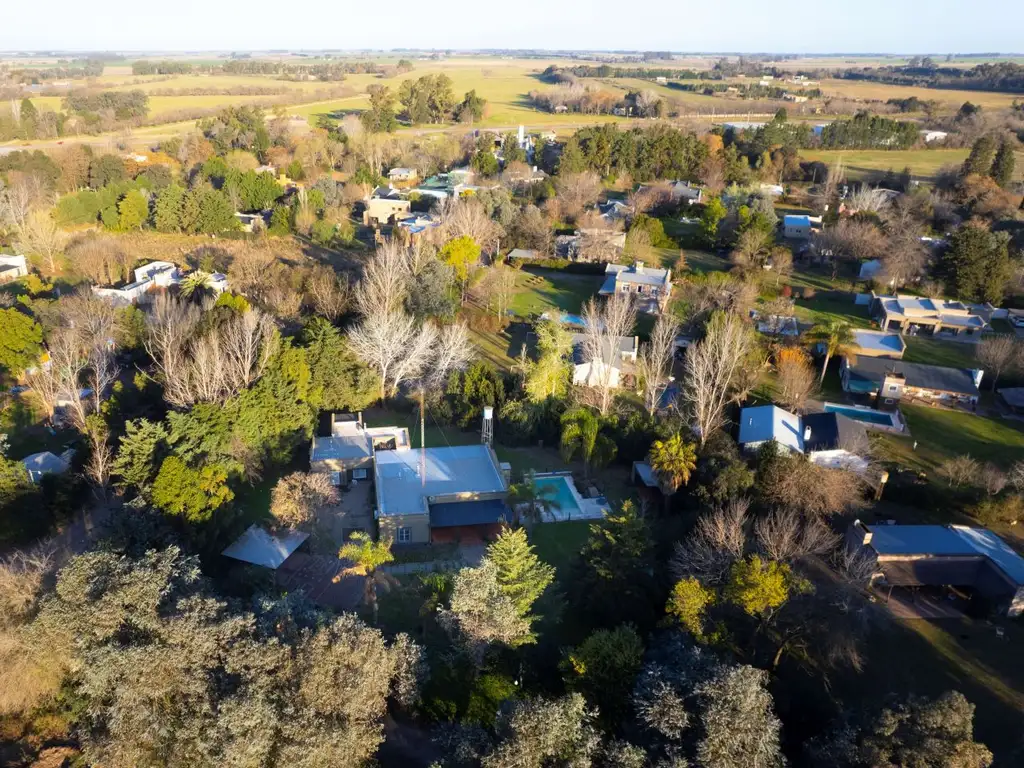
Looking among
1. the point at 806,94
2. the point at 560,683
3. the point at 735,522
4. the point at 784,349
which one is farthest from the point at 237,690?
the point at 806,94

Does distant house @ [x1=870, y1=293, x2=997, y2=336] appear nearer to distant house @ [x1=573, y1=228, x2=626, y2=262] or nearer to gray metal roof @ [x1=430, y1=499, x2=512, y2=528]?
distant house @ [x1=573, y1=228, x2=626, y2=262]

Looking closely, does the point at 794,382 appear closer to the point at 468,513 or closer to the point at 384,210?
the point at 468,513

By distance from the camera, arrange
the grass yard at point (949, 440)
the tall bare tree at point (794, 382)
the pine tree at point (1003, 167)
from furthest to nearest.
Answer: the pine tree at point (1003, 167)
the tall bare tree at point (794, 382)
the grass yard at point (949, 440)

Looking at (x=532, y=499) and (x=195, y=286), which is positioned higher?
(x=195, y=286)

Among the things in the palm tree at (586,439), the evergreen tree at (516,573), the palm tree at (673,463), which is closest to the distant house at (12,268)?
the palm tree at (586,439)

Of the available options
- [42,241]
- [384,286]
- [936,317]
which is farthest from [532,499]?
[42,241]

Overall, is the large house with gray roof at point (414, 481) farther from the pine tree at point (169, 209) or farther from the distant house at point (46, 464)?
the pine tree at point (169, 209)
